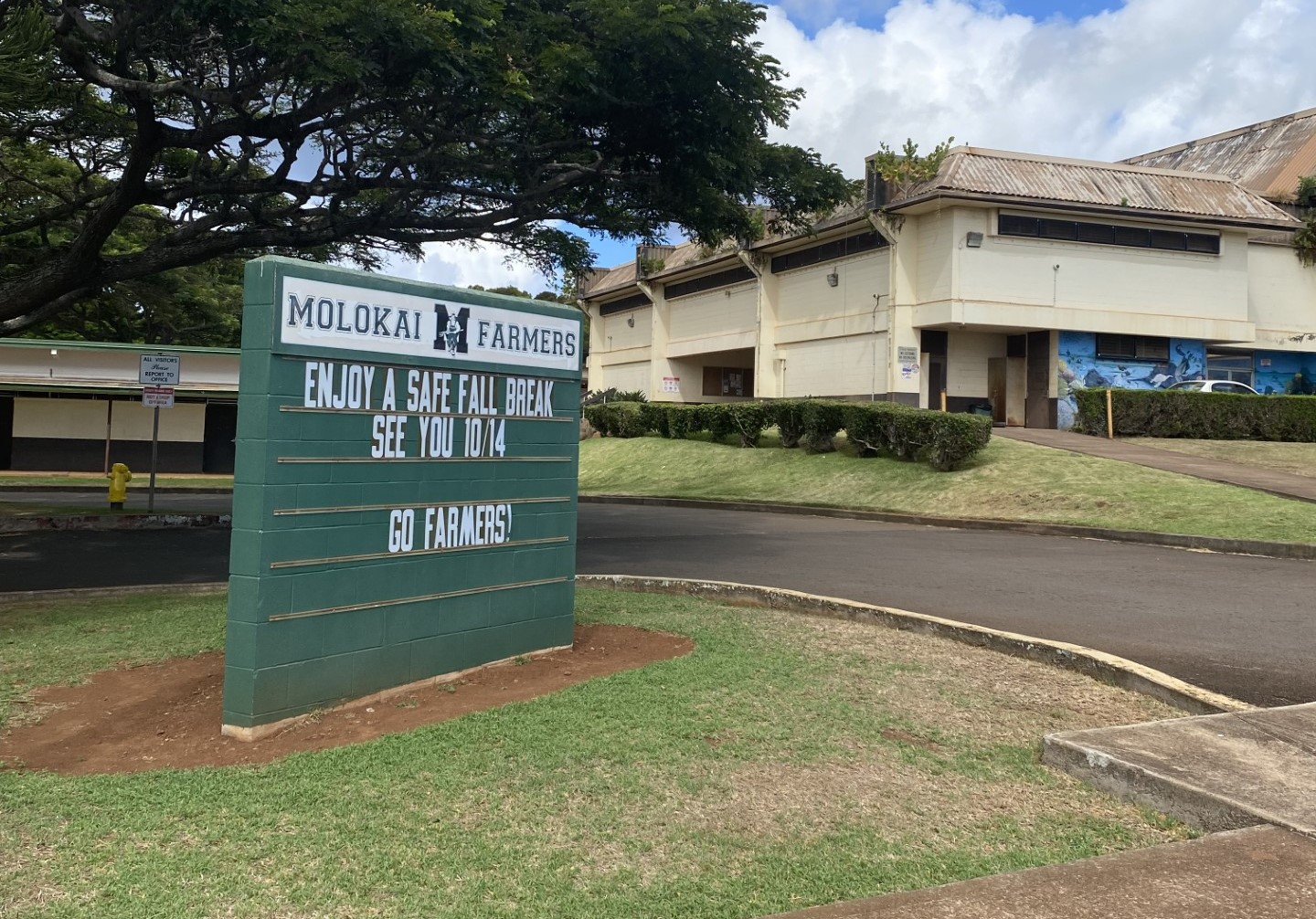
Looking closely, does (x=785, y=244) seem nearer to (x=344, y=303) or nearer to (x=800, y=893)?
(x=344, y=303)

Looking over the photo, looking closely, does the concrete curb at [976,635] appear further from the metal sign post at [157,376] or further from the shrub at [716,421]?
the shrub at [716,421]

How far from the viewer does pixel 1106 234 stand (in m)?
28.8

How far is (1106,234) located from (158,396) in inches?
980

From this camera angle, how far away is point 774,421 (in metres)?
26.5

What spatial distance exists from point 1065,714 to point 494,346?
405 centimetres

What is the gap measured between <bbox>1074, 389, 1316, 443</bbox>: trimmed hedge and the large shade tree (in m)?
12.3

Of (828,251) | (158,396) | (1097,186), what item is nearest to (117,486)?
(158,396)

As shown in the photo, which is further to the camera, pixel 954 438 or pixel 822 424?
pixel 822 424

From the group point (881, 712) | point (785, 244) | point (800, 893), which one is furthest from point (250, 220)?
point (785, 244)

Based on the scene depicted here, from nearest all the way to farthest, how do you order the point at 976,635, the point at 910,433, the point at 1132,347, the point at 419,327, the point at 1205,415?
the point at 419,327 < the point at 976,635 < the point at 910,433 < the point at 1205,415 < the point at 1132,347

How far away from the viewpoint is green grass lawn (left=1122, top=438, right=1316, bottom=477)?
1969 centimetres

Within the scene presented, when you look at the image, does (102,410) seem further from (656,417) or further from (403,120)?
(403,120)

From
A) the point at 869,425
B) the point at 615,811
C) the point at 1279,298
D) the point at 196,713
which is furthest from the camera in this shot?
the point at 1279,298

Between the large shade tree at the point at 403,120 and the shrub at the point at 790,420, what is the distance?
921 centimetres
